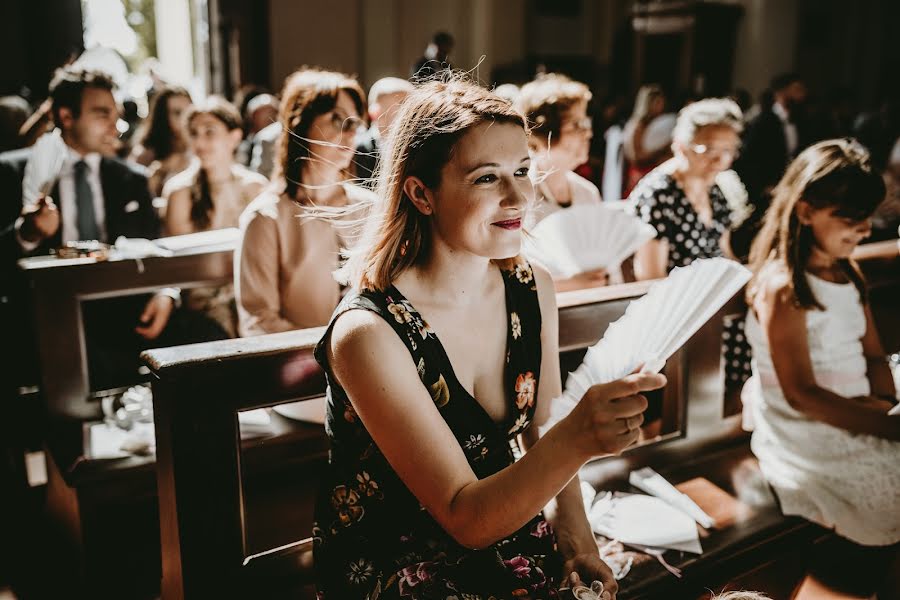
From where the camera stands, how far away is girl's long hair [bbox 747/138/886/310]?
7.76ft

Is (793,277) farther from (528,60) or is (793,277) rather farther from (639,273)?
(528,60)

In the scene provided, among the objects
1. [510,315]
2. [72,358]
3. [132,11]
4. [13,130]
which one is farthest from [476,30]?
[510,315]

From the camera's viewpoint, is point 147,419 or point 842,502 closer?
point 842,502

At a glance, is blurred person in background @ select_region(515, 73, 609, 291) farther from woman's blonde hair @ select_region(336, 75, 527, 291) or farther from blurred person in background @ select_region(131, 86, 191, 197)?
blurred person in background @ select_region(131, 86, 191, 197)

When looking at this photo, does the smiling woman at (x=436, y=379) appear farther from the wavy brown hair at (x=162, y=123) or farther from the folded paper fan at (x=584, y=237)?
the wavy brown hair at (x=162, y=123)

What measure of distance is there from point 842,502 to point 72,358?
2456 millimetres

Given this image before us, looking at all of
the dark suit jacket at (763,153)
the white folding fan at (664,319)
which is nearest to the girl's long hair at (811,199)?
the white folding fan at (664,319)

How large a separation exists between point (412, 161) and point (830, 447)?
1603 mm

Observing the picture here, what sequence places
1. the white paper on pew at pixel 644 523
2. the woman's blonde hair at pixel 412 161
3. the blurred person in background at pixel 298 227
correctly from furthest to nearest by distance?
the blurred person in background at pixel 298 227
the white paper on pew at pixel 644 523
the woman's blonde hair at pixel 412 161

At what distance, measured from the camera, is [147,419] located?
267cm

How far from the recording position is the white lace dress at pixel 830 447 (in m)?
2.26

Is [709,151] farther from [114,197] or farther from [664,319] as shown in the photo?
[114,197]

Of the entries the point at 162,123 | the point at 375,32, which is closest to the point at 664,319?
the point at 162,123

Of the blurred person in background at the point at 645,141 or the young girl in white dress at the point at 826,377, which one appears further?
the blurred person in background at the point at 645,141
